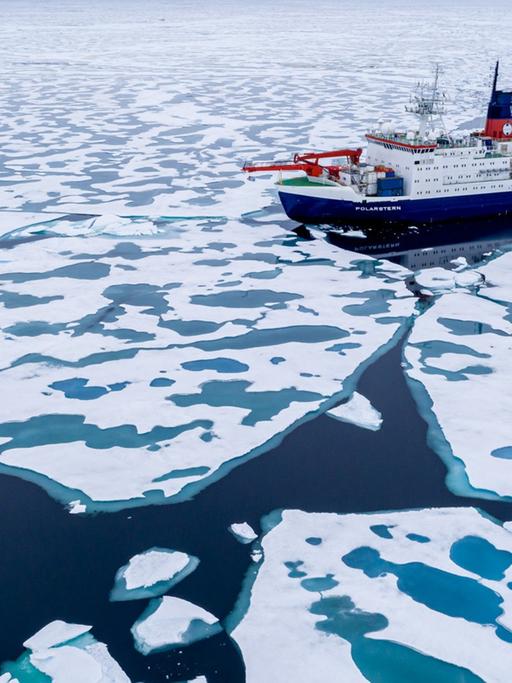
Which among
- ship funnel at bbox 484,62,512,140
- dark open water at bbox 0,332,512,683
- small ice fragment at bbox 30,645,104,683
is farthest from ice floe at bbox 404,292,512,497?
ship funnel at bbox 484,62,512,140

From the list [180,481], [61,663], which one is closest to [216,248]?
[180,481]

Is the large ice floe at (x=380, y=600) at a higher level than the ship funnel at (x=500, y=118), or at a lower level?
lower

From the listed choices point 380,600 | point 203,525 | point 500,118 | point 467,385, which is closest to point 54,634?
point 203,525

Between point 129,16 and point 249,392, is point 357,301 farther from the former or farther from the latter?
point 129,16

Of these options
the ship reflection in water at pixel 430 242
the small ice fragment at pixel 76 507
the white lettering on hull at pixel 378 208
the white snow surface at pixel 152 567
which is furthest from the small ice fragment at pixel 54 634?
the white lettering on hull at pixel 378 208

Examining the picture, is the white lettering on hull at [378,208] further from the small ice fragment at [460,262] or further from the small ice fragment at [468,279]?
the small ice fragment at [468,279]

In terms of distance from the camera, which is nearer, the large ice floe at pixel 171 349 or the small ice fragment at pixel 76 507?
the small ice fragment at pixel 76 507
